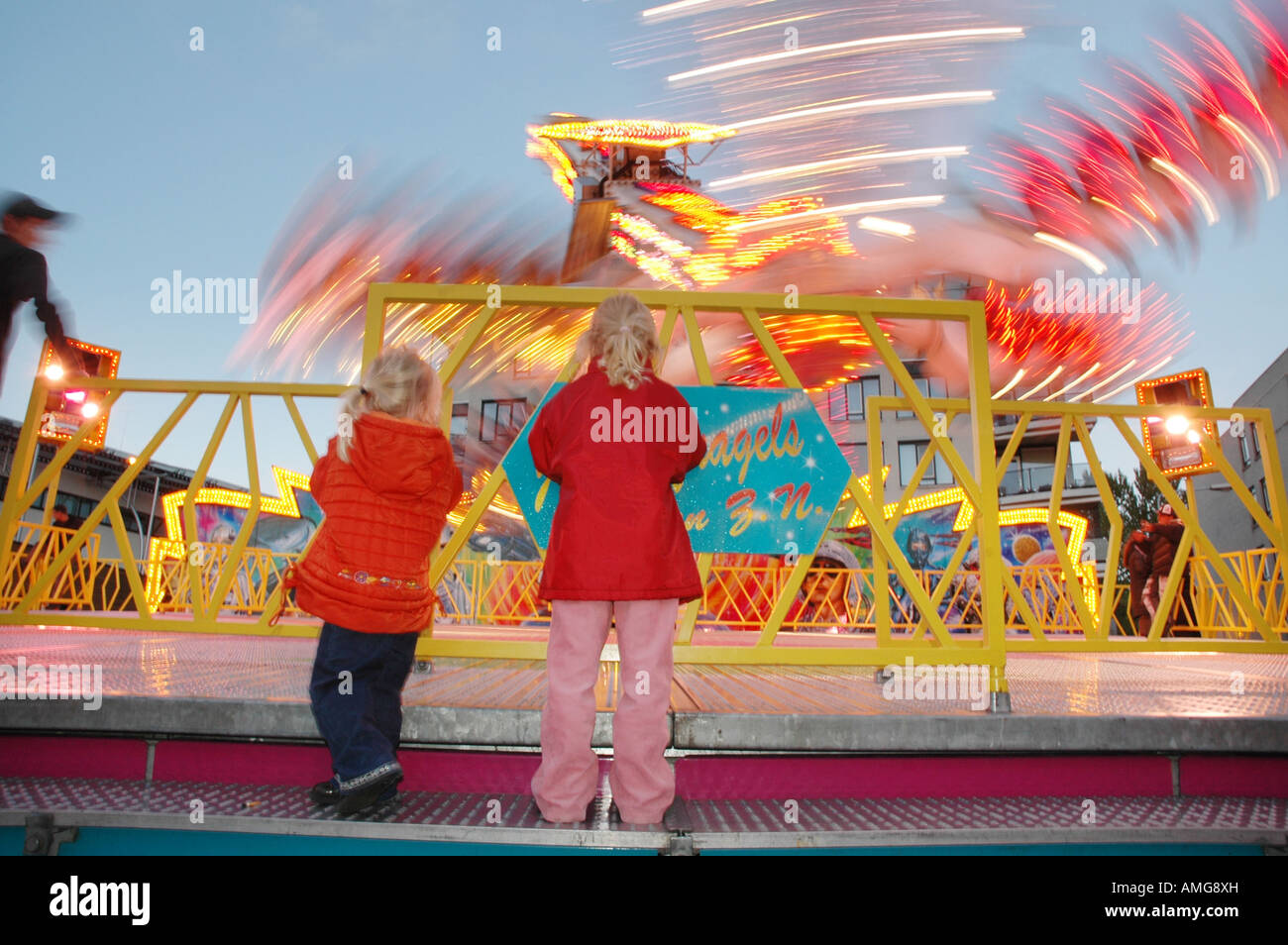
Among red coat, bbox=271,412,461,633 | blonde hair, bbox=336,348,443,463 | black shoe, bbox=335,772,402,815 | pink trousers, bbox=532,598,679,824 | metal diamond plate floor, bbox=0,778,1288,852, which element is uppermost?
blonde hair, bbox=336,348,443,463

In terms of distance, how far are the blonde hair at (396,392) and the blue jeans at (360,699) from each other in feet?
2.08

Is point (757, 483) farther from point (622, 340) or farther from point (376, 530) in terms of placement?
point (376, 530)

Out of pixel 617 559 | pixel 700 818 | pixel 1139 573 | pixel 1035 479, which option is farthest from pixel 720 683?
pixel 1035 479

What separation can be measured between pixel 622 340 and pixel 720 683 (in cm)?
153

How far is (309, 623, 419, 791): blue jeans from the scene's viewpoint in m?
2.02

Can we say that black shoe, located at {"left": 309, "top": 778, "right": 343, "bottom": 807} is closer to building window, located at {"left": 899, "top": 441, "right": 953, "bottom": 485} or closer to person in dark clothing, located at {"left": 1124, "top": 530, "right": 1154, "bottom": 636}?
person in dark clothing, located at {"left": 1124, "top": 530, "right": 1154, "bottom": 636}

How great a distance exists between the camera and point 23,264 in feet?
15.0

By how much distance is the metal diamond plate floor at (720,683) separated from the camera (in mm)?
2355

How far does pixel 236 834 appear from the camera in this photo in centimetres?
196

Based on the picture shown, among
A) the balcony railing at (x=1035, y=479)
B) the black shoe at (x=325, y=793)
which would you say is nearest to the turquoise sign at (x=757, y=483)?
the black shoe at (x=325, y=793)

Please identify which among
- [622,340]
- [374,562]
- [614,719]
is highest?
[622,340]

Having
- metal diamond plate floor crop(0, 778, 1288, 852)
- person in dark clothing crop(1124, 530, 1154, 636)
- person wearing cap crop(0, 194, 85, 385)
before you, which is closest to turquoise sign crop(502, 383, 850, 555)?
metal diamond plate floor crop(0, 778, 1288, 852)

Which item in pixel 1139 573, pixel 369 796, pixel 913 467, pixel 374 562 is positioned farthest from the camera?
pixel 913 467

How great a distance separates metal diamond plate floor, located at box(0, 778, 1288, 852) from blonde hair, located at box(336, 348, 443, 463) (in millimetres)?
1084
